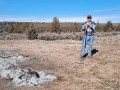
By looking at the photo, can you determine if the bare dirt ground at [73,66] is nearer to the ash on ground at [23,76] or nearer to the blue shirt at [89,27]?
the ash on ground at [23,76]

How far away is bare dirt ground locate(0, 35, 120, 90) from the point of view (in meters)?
9.55

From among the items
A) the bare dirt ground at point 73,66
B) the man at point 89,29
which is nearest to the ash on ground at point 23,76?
the bare dirt ground at point 73,66

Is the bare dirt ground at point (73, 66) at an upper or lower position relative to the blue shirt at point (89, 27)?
lower

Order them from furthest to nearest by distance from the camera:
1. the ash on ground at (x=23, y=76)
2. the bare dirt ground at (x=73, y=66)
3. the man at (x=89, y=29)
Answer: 1. the man at (x=89, y=29)
2. the ash on ground at (x=23, y=76)
3. the bare dirt ground at (x=73, y=66)

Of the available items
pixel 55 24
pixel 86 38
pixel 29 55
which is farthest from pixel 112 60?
pixel 55 24

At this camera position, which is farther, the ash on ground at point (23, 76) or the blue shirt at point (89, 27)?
the blue shirt at point (89, 27)

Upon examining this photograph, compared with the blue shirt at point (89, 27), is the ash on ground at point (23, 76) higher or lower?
lower

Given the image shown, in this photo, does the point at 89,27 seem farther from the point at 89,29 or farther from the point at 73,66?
the point at 73,66

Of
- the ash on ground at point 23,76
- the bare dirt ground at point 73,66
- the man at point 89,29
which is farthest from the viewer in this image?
the man at point 89,29

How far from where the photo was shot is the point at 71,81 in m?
9.90

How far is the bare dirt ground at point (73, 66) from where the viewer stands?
31.3 feet

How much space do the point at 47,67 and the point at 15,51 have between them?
10.6ft

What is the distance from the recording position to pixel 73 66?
38.1ft

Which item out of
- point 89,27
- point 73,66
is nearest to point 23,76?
point 73,66
